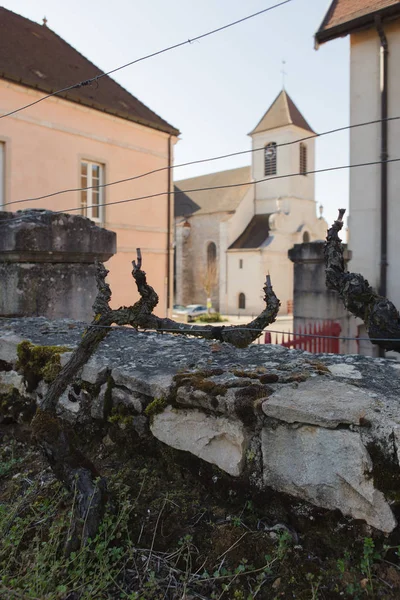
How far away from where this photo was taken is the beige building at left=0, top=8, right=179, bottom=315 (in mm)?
12945

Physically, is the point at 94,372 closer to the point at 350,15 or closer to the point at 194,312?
the point at 350,15

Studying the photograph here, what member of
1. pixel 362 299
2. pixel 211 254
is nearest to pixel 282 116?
pixel 211 254

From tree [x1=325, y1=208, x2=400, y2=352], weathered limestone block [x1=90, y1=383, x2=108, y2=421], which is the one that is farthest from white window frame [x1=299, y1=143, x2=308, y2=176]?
weathered limestone block [x1=90, y1=383, x2=108, y2=421]

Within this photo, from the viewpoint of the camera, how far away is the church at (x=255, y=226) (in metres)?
33.2

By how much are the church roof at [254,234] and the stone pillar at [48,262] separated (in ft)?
99.5

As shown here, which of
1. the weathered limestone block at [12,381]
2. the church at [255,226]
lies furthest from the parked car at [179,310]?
the weathered limestone block at [12,381]

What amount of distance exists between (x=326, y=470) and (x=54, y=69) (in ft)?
51.4

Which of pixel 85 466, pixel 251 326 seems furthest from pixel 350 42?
pixel 85 466

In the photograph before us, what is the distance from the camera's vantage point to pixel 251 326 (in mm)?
2062

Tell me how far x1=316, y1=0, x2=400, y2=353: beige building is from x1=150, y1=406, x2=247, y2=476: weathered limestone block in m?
6.95

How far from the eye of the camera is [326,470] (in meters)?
1.53

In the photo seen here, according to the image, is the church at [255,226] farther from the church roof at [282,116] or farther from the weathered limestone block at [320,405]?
the weathered limestone block at [320,405]

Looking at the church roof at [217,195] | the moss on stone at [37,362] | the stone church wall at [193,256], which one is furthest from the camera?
the stone church wall at [193,256]

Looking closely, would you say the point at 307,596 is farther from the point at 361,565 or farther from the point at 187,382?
the point at 187,382
